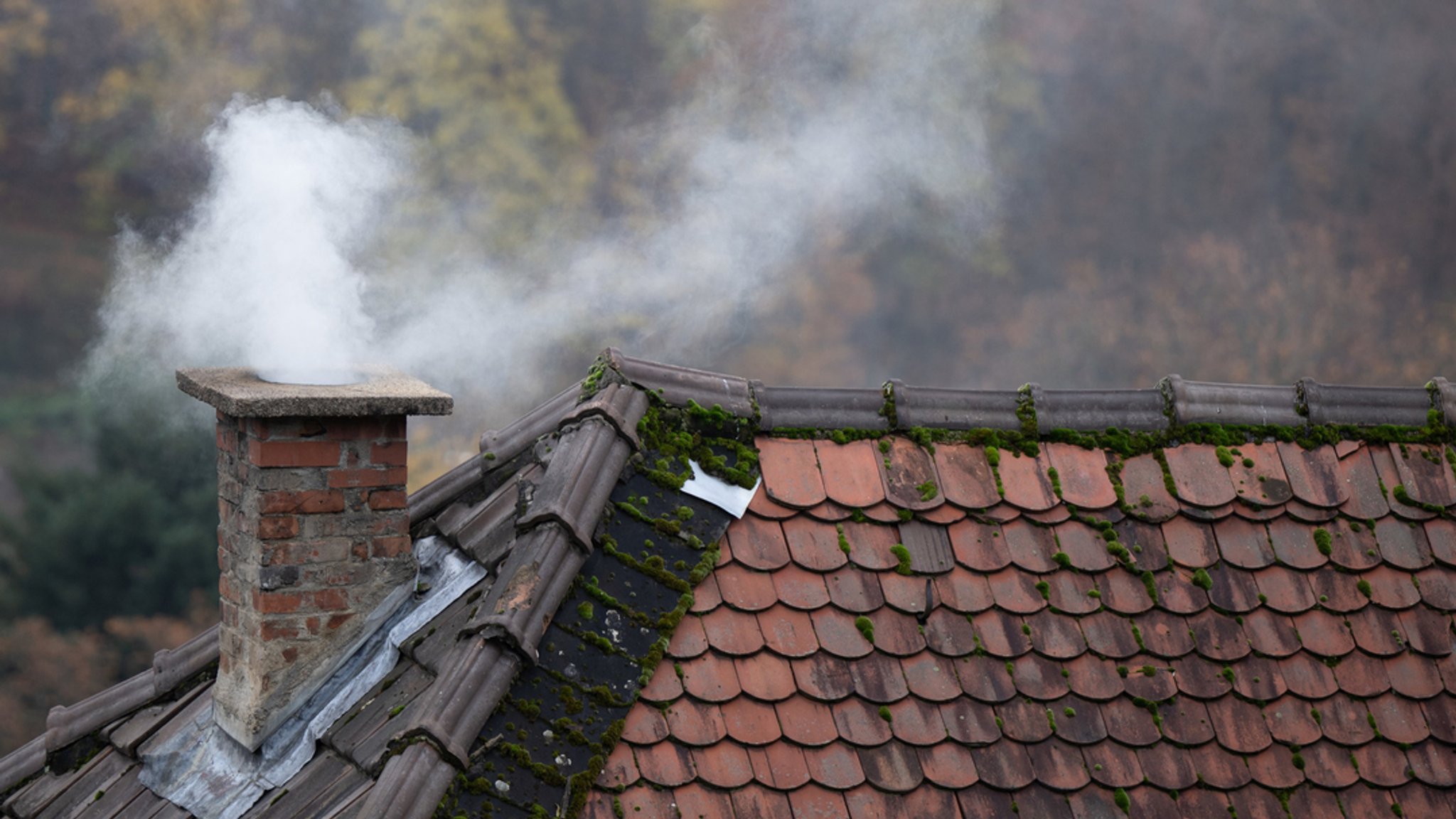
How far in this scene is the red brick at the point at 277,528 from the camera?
2.79m

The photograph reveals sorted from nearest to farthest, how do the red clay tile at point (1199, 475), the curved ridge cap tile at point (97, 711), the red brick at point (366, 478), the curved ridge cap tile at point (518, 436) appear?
the red brick at point (366, 478)
the red clay tile at point (1199, 475)
the curved ridge cap tile at point (518, 436)
the curved ridge cap tile at point (97, 711)

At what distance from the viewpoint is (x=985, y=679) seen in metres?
2.60

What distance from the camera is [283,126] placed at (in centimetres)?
405

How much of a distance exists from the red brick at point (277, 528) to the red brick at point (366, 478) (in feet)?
0.40

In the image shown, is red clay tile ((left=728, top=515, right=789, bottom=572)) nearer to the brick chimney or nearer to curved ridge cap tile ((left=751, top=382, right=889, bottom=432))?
curved ridge cap tile ((left=751, top=382, right=889, bottom=432))

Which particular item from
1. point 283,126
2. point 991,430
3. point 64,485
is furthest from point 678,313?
point 991,430

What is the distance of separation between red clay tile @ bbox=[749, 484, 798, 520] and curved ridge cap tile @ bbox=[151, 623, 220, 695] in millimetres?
1661

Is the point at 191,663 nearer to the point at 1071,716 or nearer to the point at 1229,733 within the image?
the point at 1071,716

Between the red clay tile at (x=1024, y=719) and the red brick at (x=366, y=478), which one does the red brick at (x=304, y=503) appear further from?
the red clay tile at (x=1024, y=719)

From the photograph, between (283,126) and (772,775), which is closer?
(772,775)

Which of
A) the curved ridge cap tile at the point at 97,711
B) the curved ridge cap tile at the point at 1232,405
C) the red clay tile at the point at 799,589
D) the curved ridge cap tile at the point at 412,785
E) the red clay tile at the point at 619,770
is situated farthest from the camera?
the curved ridge cap tile at the point at 97,711

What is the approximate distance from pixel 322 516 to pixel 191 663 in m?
0.90

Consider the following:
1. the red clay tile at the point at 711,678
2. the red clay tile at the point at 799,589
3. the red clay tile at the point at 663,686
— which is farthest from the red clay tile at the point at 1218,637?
the red clay tile at the point at 663,686

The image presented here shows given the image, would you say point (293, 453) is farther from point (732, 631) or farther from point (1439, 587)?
point (1439, 587)
